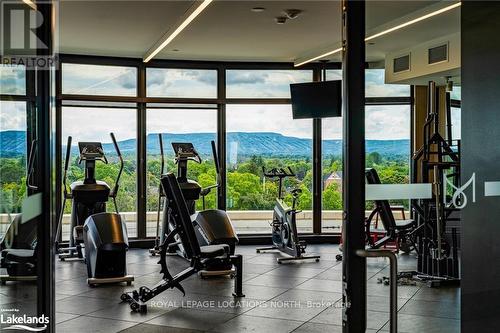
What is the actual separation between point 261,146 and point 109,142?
8.82 ft

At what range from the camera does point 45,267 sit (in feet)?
8.63

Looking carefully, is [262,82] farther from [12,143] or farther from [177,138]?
[12,143]

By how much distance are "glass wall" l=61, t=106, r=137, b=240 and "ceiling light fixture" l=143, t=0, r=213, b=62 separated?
1.17 metres

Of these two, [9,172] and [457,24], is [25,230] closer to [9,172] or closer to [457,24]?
[9,172]

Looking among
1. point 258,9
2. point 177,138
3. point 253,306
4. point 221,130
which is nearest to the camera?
point 253,306

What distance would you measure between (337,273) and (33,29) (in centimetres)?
585

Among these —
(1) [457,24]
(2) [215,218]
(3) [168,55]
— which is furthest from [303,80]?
(1) [457,24]

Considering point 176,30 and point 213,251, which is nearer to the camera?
point 213,251

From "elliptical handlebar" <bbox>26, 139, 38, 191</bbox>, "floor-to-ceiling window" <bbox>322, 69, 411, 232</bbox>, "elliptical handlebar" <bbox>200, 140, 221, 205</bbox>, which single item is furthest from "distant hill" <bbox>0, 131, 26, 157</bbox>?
"elliptical handlebar" <bbox>200, 140, 221, 205</bbox>

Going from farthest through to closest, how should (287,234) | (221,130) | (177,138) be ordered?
(221,130) → (177,138) → (287,234)

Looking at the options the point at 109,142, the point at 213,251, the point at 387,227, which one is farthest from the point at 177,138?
the point at 387,227

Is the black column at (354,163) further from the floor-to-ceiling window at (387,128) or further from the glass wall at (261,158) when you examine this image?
the glass wall at (261,158)

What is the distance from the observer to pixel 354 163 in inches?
113

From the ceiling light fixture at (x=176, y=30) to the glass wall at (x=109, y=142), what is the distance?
1.17 meters
